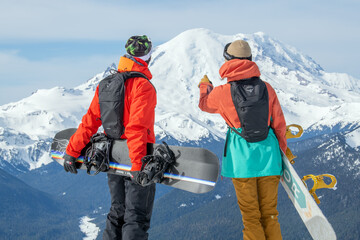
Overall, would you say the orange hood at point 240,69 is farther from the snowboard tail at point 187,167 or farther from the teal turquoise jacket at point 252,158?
the snowboard tail at point 187,167

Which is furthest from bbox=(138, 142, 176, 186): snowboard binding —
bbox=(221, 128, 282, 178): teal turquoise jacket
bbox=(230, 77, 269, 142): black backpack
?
bbox=(230, 77, 269, 142): black backpack

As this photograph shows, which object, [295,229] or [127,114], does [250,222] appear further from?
[295,229]

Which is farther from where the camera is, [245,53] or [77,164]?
[77,164]

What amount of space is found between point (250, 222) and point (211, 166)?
3.91 ft

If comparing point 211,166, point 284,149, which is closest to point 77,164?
point 211,166

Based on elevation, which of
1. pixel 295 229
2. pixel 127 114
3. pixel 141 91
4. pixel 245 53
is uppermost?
pixel 245 53

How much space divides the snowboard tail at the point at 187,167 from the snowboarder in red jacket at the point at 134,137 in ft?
0.96

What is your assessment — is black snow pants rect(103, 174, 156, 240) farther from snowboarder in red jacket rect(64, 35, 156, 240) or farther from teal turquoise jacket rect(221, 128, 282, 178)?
teal turquoise jacket rect(221, 128, 282, 178)

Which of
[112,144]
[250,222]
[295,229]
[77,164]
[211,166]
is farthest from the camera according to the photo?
[295,229]

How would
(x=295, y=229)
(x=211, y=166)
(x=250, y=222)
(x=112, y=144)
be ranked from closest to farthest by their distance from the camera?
(x=250, y=222), (x=211, y=166), (x=112, y=144), (x=295, y=229)

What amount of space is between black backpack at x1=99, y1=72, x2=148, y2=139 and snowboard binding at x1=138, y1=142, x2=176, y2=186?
821mm

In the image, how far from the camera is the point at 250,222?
6.42 m

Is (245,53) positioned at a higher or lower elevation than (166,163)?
higher

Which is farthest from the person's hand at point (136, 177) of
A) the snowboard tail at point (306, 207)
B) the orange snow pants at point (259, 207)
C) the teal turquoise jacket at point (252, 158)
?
the snowboard tail at point (306, 207)
